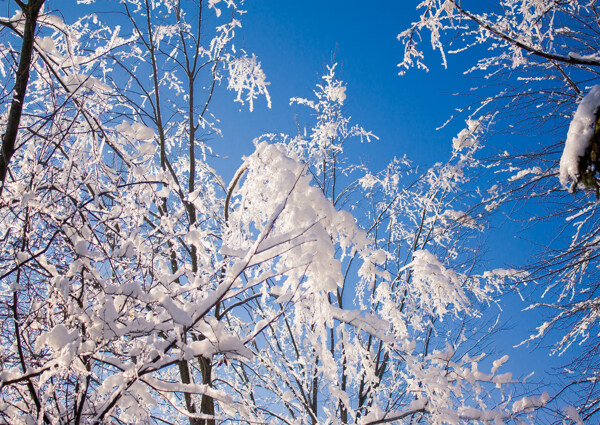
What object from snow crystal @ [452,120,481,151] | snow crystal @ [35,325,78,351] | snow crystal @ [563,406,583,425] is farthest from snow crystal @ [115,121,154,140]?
snow crystal @ [452,120,481,151]

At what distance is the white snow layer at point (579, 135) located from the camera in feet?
5.82

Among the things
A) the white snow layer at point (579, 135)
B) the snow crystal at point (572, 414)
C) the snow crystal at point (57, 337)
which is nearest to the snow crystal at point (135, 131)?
the snow crystal at point (57, 337)

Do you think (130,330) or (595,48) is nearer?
(130,330)

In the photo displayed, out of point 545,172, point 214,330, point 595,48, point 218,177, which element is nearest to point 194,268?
point 218,177

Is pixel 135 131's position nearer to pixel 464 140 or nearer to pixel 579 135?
pixel 579 135

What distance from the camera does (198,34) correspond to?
4.85 meters

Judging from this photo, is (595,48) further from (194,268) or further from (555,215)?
(194,268)

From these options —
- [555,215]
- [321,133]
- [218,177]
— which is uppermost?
[321,133]

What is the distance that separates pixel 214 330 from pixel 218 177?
4297 mm

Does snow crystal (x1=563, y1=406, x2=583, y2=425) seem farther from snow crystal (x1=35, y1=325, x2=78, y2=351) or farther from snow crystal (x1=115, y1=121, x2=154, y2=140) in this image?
snow crystal (x1=115, y1=121, x2=154, y2=140)

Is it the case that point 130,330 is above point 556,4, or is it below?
below

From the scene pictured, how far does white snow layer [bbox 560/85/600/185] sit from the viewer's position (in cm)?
177

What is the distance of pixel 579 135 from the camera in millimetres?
1786

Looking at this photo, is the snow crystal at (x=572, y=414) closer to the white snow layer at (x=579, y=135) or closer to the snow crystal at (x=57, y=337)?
the white snow layer at (x=579, y=135)
